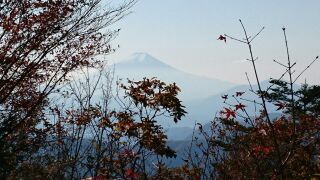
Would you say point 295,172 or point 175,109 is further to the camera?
point 295,172

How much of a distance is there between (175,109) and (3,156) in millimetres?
6129

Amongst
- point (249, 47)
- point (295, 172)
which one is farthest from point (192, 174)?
point (249, 47)

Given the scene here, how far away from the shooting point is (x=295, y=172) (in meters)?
9.42

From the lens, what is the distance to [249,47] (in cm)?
493

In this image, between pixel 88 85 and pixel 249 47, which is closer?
pixel 249 47

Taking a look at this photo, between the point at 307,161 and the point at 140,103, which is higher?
the point at 140,103

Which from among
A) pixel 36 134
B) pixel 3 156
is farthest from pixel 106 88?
pixel 3 156

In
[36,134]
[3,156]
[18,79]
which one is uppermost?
[18,79]

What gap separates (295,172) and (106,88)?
8.07 metres

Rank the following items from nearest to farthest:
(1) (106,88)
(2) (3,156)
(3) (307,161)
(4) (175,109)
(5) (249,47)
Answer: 1. (5) (249,47)
2. (4) (175,109)
3. (3) (307,161)
4. (2) (3,156)
5. (1) (106,88)

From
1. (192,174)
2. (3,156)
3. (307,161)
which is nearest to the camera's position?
(192,174)

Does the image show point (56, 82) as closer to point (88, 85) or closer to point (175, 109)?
point (88, 85)

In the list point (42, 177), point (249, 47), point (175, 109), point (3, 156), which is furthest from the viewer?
point (42, 177)

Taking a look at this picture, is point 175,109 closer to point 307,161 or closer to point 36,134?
point 307,161
